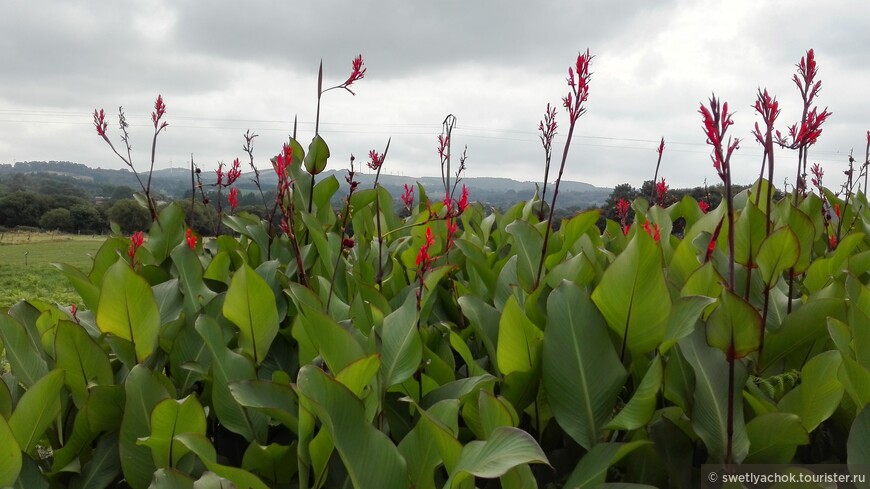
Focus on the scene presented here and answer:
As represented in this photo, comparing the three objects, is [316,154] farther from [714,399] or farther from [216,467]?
[714,399]

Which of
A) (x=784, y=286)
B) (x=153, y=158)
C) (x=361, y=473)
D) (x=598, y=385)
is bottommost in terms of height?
(x=361, y=473)

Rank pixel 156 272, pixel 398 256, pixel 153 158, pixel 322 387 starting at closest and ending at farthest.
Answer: pixel 322 387
pixel 156 272
pixel 153 158
pixel 398 256

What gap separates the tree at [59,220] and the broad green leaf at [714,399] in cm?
4372

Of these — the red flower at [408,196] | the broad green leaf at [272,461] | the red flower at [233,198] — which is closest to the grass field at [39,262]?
the red flower at [408,196]

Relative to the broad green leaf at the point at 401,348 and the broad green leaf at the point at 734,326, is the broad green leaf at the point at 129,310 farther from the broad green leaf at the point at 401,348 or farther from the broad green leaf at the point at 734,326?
the broad green leaf at the point at 734,326

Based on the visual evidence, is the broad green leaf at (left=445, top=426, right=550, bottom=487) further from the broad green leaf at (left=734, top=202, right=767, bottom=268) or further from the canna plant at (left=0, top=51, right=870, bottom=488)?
the broad green leaf at (left=734, top=202, right=767, bottom=268)

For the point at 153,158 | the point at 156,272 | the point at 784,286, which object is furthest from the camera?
the point at 153,158

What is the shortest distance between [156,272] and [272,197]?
525mm

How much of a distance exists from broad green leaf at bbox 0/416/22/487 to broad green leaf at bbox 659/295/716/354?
110cm

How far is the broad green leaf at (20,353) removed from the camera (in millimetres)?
1276

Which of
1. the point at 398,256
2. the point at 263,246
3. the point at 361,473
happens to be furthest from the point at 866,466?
the point at 263,246

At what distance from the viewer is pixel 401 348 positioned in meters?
1.13

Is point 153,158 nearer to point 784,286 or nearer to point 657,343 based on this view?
point 657,343

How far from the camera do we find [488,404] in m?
0.90
